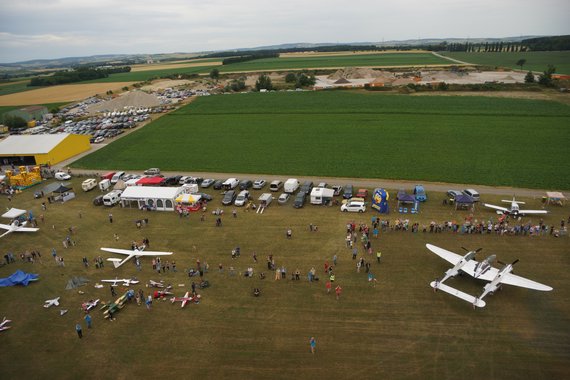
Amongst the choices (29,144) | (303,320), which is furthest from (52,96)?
(303,320)

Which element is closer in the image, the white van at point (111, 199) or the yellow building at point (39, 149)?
the white van at point (111, 199)

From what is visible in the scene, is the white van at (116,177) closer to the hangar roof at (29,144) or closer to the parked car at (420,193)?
the hangar roof at (29,144)

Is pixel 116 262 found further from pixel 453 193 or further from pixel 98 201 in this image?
pixel 453 193

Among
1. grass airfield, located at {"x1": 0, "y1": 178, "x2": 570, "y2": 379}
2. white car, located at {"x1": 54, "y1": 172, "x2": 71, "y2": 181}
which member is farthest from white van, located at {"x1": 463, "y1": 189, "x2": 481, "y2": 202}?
white car, located at {"x1": 54, "y1": 172, "x2": 71, "y2": 181}

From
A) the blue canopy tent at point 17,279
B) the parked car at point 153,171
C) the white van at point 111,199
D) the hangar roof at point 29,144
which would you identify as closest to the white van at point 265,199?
the white van at point 111,199

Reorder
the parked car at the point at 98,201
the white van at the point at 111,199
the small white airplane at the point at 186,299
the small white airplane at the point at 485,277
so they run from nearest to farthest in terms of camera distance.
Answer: the small white airplane at the point at 485,277 < the small white airplane at the point at 186,299 < the white van at the point at 111,199 < the parked car at the point at 98,201

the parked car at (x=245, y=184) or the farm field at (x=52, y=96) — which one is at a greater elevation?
the farm field at (x=52, y=96)
